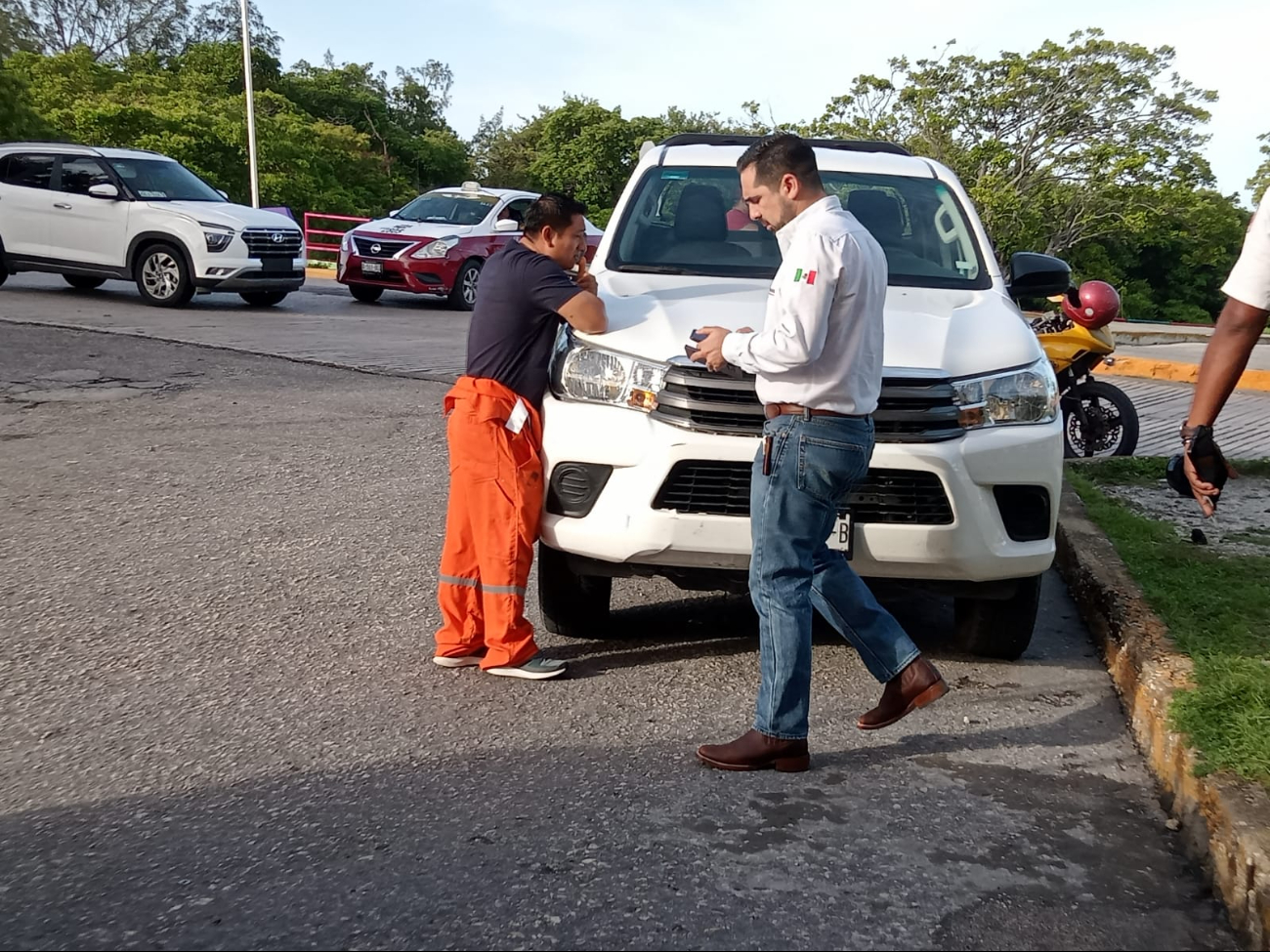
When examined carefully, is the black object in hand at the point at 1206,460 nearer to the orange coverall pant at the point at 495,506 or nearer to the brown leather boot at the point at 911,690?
the brown leather boot at the point at 911,690

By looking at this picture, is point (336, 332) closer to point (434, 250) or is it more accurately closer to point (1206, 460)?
point (434, 250)

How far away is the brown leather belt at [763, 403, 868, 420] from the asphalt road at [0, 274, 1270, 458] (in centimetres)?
632

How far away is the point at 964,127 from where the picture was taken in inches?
1570

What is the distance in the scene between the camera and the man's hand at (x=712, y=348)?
3.86m

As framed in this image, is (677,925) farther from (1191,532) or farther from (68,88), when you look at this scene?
(68,88)

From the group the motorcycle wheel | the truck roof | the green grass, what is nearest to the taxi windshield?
the motorcycle wheel

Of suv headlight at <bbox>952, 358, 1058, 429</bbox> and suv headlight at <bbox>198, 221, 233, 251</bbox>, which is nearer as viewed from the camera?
suv headlight at <bbox>952, 358, 1058, 429</bbox>

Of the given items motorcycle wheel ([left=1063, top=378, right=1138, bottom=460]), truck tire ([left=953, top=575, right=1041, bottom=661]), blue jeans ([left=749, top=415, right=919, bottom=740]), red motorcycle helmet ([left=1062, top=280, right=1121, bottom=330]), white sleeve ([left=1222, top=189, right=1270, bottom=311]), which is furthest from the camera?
motorcycle wheel ([left=1063, top=378, right=1138, bottom=460])

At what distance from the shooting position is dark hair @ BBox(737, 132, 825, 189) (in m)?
3.73

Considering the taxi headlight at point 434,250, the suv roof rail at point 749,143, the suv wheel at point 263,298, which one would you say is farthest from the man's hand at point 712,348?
the taxi headlight at point 434,250

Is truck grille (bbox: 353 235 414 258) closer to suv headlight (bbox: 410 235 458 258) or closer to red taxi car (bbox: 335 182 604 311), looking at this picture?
red taxi car (bbox: 335 182 604 311)

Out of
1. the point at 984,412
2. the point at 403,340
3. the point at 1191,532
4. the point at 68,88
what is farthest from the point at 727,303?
the point at 68,88

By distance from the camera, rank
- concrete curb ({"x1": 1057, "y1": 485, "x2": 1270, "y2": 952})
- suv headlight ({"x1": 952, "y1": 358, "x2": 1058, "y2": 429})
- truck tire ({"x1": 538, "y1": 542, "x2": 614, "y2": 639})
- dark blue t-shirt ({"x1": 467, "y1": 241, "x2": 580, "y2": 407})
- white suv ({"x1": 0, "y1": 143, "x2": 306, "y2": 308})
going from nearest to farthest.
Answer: concrete curb ({"x1": 1057, "y1": 485, "x2": 1270, "y2": 952}), suv headlight ({"x1": 952, "y1": 358, "x2": 1058, "y2": 429}), dark blue t-shirt ({"x1": 467, "y1": 241, "x2": 580, "y2": 407}), truck tire ({"x1": 538, "y1": 542, "x2": 614, "y2": 639}), white suv ({"x1": 0, "y1": 143, "x2": 306, "y2": 308})

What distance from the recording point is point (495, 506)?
4672 mm
